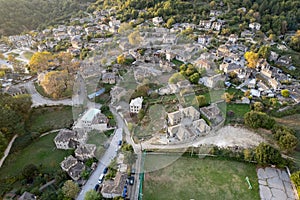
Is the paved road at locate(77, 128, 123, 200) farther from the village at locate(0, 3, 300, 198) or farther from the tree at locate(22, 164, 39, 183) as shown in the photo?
the tree at locate(22, 164, 39, 183)

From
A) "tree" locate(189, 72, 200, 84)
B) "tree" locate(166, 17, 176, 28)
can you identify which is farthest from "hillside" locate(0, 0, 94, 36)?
"tree" locate(189, 72, 200, 84)

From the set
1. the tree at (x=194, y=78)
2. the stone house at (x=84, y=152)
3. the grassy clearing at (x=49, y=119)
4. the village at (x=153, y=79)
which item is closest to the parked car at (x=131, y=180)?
the village at (x=153, y=79)

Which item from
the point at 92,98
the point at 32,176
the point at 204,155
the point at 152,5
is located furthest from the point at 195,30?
the point at 32,176

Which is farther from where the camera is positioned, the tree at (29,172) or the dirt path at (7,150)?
the dirt path at (7,150)

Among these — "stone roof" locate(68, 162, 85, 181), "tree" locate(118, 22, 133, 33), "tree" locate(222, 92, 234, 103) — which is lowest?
"tree" locate(222, 92, 234, 103)

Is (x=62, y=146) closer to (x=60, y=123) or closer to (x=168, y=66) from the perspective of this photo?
(x=60, y=123)

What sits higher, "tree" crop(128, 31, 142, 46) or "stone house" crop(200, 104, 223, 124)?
"tree" crop(128, 31, 142, 46)

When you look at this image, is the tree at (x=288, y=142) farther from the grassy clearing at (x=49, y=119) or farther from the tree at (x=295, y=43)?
the tree at (x=295, y=43)
